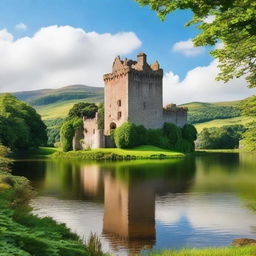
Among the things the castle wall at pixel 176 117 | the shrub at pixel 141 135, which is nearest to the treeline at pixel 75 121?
the shrub at pixel 141 135

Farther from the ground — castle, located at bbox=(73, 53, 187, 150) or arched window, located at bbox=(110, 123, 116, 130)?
castle, located at bbox=(73, 53, 187, 150)

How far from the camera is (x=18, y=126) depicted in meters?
63.5

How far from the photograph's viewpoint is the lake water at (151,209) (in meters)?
12.7

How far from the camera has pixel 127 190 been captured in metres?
23.3

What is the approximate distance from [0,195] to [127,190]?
473 inches

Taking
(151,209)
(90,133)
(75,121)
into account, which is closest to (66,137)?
(75,121)

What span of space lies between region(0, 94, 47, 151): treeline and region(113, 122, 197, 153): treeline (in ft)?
55.3

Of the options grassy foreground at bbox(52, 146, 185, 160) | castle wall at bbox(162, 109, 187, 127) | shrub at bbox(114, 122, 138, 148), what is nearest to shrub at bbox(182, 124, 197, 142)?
castle wall at bbox(162, 109, 187, 127)

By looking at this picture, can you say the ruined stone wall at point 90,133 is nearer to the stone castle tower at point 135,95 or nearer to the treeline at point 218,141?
the stone castle tower at point 135,95

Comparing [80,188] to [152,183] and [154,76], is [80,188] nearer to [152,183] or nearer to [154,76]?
[152,183]

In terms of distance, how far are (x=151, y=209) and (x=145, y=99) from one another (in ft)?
172

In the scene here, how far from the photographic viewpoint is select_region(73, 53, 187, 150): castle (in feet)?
218

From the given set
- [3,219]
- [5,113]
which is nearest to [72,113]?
[5,113]

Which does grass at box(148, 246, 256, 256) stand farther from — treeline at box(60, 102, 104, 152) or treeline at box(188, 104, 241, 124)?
treeline at box(188, 104, 241, 124)
